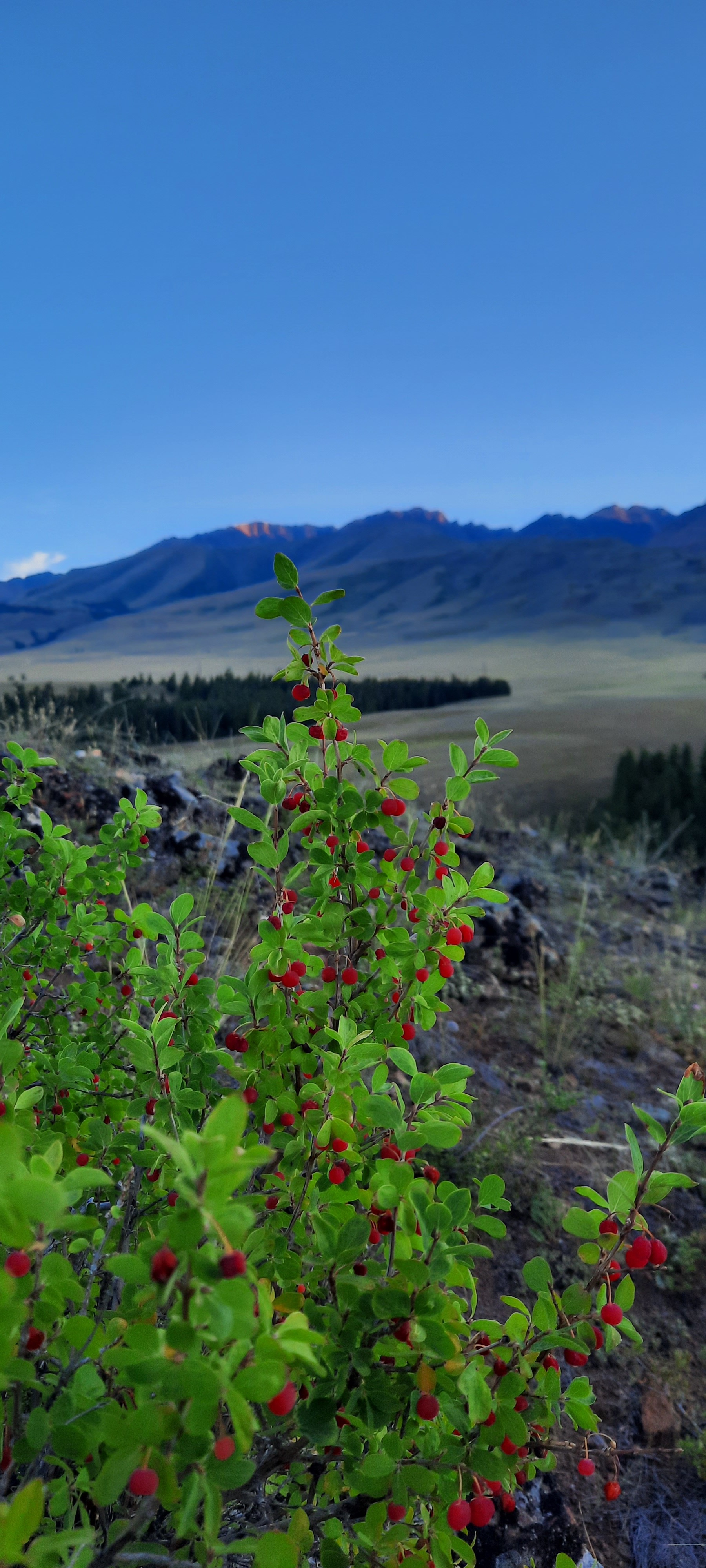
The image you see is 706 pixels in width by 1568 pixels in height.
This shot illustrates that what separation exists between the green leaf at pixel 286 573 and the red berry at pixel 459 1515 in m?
1.12

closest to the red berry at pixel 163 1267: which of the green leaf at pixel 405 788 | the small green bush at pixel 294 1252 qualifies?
the small green bush at pixel 294 1252

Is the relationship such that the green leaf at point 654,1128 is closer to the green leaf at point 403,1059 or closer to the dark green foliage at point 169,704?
the green leaf at point 403,1059

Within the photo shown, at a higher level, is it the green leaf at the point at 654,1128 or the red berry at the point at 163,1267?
the red berry at the point at 163,1267

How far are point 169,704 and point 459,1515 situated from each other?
1143cm

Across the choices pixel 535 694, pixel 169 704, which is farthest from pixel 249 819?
pixel 535 694

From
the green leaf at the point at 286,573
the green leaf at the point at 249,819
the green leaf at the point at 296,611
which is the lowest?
the green leaf at the point at 249,819

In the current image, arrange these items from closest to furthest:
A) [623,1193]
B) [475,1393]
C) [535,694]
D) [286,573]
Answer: [475,1393]
[623,1193]
[286,573]
[535,694]

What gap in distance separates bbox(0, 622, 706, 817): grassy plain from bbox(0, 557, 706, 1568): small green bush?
0.88 meters

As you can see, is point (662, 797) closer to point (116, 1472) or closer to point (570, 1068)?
Result: point (570, 1068)

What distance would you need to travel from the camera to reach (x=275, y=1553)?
2.41 feet

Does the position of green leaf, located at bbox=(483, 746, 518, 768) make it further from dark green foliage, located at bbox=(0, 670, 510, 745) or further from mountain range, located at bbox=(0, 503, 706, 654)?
mountain range, located at bbox=(0, 503, 706, 654)

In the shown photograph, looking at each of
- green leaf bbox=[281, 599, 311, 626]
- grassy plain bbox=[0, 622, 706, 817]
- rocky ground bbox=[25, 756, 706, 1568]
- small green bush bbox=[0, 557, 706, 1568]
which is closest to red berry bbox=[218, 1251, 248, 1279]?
small green bush bbox=[0, 557, 706, 1568]

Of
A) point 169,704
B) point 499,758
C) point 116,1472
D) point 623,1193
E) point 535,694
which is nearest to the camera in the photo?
point 116,1472

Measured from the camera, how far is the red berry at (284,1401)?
27.0 inches
